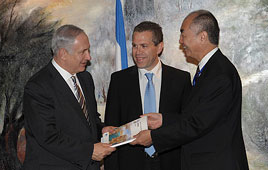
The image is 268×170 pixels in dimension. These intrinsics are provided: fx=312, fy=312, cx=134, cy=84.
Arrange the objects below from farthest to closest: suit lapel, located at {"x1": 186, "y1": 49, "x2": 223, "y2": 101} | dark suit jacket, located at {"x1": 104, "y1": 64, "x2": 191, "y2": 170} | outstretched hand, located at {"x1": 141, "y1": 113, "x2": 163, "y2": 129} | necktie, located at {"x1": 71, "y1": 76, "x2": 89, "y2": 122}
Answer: dark suit jacket, located at {"x1": 104, "y1": 64, "x2": 191, "y2": 170}, outstretched hand, located at {"x1": 141, "y1": 113, "x2": 163, "y2": 129}, necktie, located at {"x1": 71, "y1": 76, "x2": 89, "y2": 122}, suit lapel, located at {"x1": 186, "y1": 49, "x2": 223, "y2": 101}

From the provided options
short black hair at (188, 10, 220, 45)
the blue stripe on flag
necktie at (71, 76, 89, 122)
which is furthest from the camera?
the blue stripe on flag

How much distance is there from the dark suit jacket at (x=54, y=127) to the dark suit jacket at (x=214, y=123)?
87 cm

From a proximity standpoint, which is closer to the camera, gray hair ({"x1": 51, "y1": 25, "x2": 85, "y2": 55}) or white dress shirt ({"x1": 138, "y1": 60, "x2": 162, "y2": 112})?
gray hair ({"x1": 51, "y1": 25, "x2": 85, "y2": 55})

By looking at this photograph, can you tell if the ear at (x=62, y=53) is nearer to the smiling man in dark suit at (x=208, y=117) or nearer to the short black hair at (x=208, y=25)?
the smiling man in dark suit at (x=208, y=117)

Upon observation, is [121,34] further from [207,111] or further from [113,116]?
[207,111]

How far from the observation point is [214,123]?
2.64 metres

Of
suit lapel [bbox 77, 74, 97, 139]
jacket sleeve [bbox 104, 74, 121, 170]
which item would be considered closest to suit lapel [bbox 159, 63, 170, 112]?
jacket sleeve [bbox 104, 74, 121, 170]

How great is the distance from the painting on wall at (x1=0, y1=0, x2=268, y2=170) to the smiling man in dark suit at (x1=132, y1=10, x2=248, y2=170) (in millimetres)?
1466

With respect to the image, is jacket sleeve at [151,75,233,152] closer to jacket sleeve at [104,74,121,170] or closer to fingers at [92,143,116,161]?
fingers at [92,143,116,161]

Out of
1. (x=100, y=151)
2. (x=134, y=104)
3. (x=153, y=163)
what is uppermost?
(x=134, y=104)

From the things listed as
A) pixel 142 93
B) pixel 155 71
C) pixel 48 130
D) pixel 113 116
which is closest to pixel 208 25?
pixel 155 71

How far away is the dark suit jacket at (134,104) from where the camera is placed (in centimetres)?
334

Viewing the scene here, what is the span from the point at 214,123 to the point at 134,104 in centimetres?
103

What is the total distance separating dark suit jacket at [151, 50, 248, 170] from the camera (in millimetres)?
2596
